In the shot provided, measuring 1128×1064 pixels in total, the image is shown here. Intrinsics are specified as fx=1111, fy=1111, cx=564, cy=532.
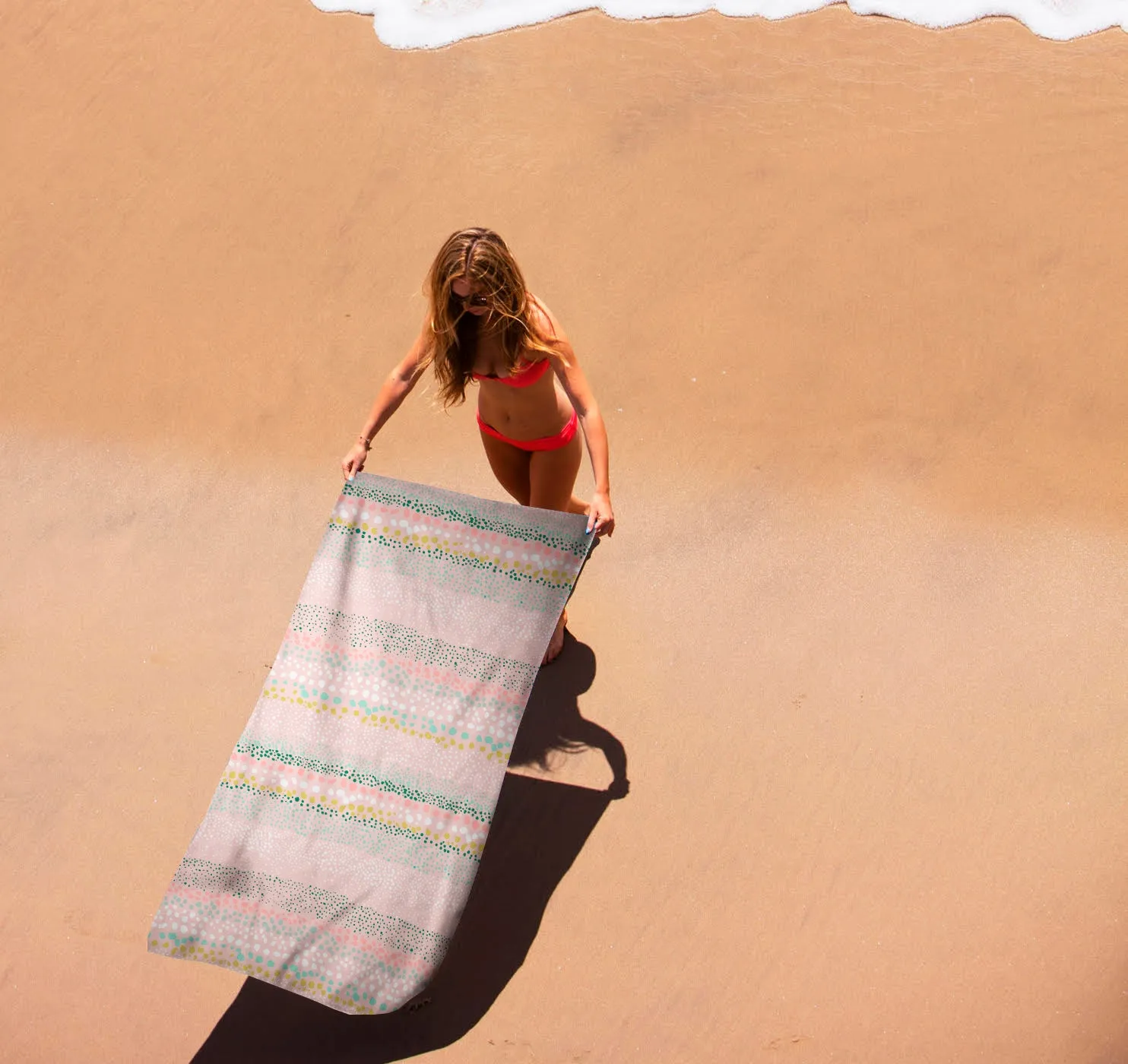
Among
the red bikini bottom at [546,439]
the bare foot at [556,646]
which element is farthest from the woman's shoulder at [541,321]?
the bare foot at [556,646]

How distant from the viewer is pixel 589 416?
3896mm

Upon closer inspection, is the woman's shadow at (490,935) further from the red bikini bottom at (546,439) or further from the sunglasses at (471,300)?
the sunglasses at (471,300)

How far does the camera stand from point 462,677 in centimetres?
398

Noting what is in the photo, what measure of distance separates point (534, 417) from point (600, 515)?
514mm

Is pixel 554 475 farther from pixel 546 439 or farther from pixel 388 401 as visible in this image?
pixel 388 401

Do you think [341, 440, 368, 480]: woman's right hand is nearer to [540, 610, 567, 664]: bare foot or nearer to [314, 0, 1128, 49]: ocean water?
[540, 610, 567, 664]: bare foot

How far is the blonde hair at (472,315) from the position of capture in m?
3.58

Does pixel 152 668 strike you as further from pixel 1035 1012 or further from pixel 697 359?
pixel 1035 1012

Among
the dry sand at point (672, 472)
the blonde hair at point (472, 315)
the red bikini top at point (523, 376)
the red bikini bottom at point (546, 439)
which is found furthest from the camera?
the red bikini bottom at point (546, 439)

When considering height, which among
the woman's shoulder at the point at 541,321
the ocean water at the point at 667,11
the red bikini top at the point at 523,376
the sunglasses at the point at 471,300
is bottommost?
the red bikini top at the point at 523,376

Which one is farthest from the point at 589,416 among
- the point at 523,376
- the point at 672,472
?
the point at 672,472

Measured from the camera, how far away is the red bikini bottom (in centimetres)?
419

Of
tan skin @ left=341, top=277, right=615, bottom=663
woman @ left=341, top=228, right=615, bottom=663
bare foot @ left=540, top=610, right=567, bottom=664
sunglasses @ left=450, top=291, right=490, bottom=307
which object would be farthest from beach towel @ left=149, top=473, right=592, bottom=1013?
bare foot @ left=540, top=610, right=567, bottom=664

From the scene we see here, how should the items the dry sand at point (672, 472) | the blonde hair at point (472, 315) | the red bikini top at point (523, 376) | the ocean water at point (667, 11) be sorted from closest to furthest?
the blonde hair at point (472, 315)
the red bikini top at point (523, 376)
the dry sand at point (672, 472)
the ocean water at point (667, 11)
